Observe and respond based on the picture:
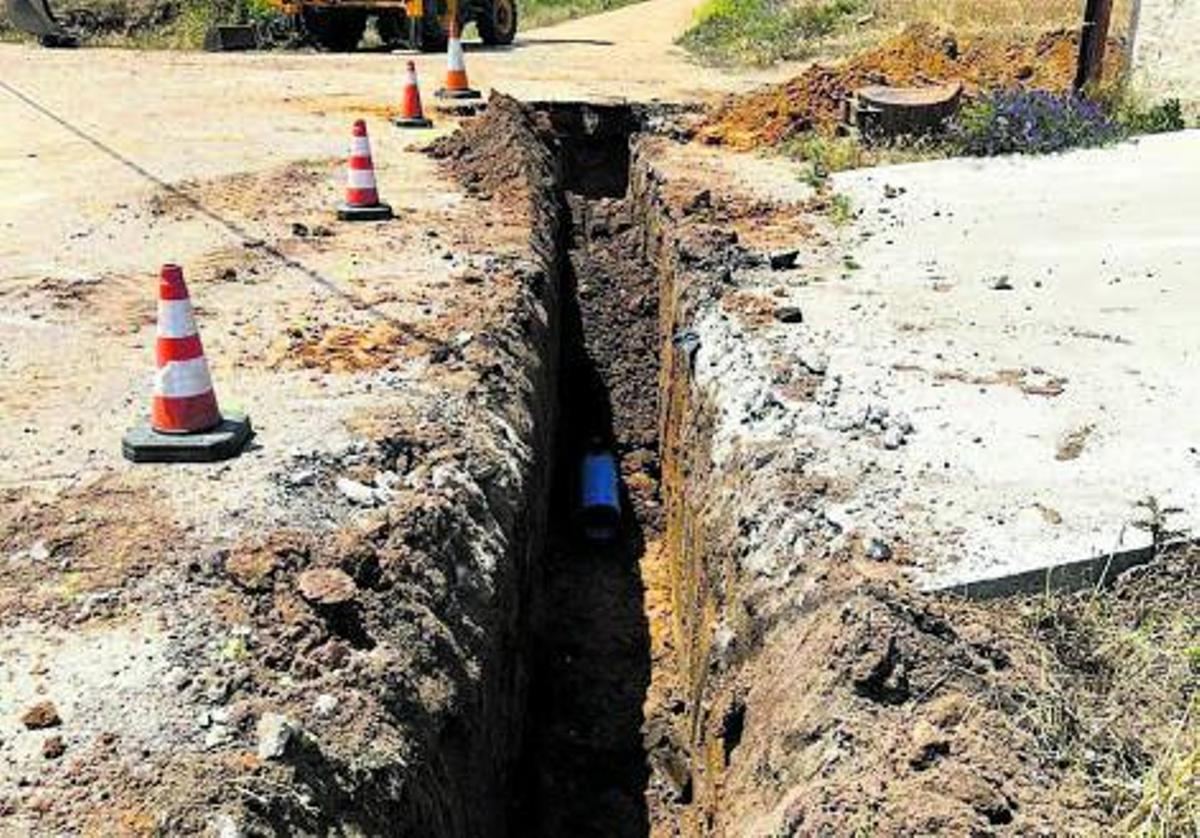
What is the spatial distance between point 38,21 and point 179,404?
15533mm

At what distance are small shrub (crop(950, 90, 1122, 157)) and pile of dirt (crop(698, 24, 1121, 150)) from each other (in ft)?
5.13

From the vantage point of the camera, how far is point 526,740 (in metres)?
5.30

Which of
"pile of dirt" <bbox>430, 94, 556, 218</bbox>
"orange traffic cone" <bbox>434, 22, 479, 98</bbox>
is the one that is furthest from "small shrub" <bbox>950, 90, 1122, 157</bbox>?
"orange traffic cone" <bbox>434, 22, 479, 98</bbox>

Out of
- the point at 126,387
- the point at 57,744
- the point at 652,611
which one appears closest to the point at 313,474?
the point at 126,387

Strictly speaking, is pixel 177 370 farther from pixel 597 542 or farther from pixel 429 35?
pixel 429 35

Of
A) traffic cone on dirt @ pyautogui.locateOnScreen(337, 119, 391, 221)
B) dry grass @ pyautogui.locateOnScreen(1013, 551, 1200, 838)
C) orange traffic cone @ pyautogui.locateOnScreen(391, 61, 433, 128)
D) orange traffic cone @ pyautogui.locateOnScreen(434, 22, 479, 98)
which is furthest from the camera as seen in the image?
orange traffic cone @ pyautogui.locateOnScreen(434, 22, 479, 98)

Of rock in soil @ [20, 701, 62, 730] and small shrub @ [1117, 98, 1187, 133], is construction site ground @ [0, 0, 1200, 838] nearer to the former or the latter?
rock in soil @ [20, 701, 62, 730]

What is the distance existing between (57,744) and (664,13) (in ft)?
87.6

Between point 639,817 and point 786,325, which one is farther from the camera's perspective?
point 786,325

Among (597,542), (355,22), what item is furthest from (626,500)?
(355,22)

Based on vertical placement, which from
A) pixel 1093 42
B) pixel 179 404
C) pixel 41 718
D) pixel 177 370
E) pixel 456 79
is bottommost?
pixel 41 718

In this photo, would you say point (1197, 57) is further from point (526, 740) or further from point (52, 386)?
point (52, 386)

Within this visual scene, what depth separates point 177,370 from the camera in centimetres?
Result: 445

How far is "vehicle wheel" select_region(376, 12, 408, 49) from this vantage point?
18.0m
